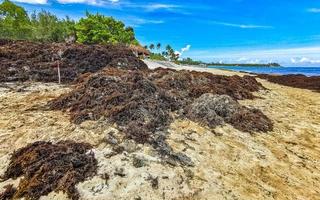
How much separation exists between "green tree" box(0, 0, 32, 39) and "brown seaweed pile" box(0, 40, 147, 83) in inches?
1817

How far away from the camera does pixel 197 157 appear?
772 cm

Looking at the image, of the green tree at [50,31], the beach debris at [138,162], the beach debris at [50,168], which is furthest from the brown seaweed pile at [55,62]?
the green tree at [50,31]

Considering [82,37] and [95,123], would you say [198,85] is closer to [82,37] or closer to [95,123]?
[95,123]

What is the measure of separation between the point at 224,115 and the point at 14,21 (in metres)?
68.5

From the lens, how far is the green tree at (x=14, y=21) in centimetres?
6444

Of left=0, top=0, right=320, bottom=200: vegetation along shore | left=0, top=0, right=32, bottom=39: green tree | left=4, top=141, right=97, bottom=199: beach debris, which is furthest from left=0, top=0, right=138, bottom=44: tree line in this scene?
left=4, top=141, right=97, bottom=199: beach debris

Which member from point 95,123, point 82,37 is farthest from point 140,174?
point 82,37

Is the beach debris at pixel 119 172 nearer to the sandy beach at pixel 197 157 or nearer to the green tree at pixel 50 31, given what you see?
the sandy beach at pixel 197 157

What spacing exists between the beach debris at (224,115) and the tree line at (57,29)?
50.8 meters

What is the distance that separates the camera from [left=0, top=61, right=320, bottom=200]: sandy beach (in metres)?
6.22

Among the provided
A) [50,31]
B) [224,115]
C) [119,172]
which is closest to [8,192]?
[119,172]

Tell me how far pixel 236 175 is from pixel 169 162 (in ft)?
5.02

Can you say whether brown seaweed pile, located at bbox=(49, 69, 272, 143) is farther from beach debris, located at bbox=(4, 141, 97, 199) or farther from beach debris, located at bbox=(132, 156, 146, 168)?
beach debris, located at bbox=(4, 141, 97, 199)

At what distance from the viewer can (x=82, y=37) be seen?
199ft
